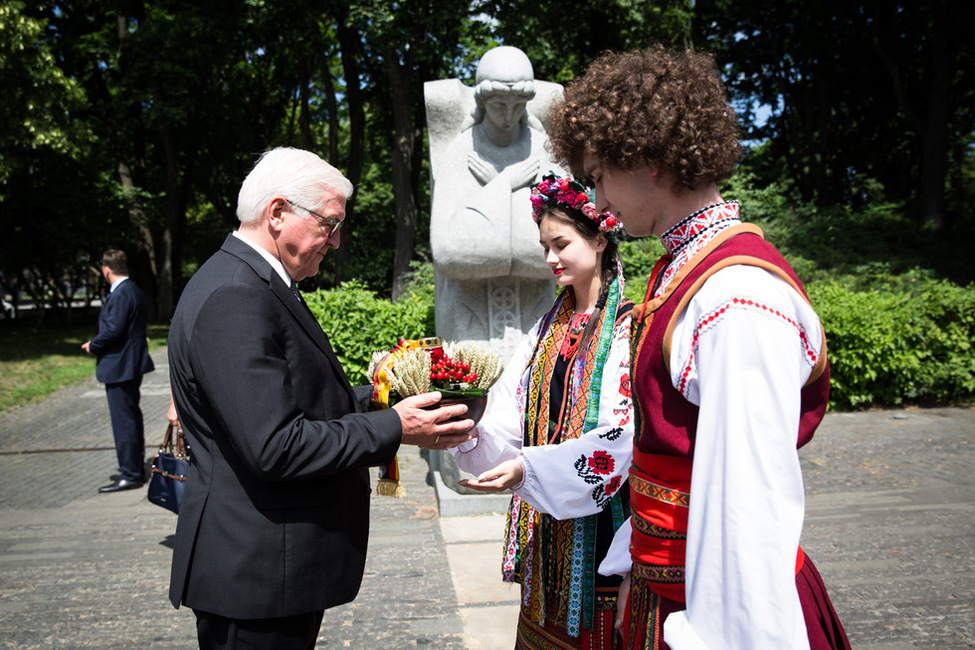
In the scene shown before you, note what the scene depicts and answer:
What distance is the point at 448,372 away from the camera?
216cm

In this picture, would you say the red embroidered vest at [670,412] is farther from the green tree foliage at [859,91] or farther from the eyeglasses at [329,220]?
the green tree foliage at [859,91]

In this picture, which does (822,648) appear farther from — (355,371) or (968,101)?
(968,101)

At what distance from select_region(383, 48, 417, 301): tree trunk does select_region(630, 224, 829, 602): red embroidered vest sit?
1385 cm

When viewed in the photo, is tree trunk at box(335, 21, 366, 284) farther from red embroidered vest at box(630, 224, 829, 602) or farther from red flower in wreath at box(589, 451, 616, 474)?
red embroidered vest at box(630, 224, 829, 602)

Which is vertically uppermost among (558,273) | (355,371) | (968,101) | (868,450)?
(968,101)

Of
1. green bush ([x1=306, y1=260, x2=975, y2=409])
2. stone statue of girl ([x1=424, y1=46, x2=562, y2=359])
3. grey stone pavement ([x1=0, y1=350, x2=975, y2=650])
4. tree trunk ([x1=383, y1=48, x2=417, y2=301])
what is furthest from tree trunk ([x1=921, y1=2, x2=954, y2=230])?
stone statue of girl ([x1=424, y1=46, x2=562, y2=359])

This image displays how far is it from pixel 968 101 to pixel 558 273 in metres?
22.2

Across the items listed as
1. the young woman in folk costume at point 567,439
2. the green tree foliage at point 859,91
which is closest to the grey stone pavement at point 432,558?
the young woman in folk costume at point 567,439

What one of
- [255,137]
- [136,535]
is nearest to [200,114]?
[255,137]

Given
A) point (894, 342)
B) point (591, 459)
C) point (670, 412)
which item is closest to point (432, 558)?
point (591, 459)

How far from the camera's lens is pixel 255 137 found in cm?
2417

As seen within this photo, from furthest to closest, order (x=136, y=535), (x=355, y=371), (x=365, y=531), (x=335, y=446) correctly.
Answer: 1. (x=355, y=371)
2. (x=136, y=535)
3. (x=365, y=531)
4. (x=335, y=446)

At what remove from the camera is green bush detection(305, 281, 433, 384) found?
7.96 m

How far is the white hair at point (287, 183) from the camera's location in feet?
6.88
